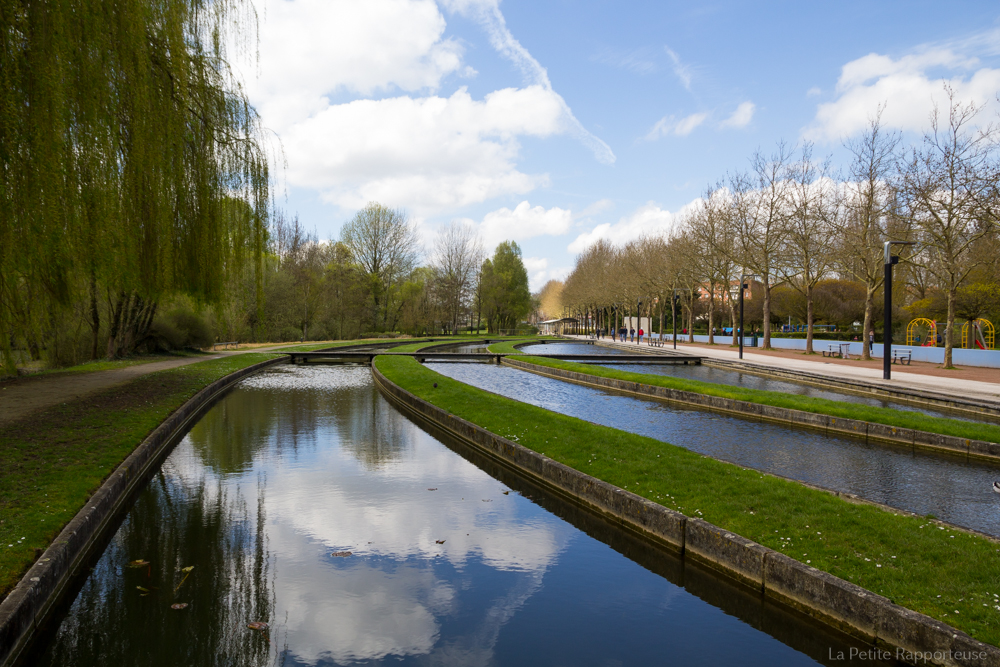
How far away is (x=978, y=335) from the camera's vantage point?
113 feet

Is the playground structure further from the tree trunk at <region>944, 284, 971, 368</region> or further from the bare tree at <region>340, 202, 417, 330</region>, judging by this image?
the bare tree at <region>340, 202, 417, 330</region>

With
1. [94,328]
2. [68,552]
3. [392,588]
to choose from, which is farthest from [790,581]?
[94,328]

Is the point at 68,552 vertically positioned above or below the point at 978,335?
below

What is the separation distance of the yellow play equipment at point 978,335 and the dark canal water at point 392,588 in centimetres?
3476

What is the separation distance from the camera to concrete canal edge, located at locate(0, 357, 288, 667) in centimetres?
394

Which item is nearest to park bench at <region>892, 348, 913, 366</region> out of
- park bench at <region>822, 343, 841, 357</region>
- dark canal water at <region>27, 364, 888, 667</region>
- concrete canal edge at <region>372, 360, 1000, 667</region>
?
park bench at <region>822, 343, 841, 357</region>

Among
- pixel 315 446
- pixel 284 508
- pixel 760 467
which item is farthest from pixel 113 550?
pixel 760 467

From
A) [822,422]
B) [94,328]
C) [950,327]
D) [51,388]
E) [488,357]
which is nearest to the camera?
[822,422]

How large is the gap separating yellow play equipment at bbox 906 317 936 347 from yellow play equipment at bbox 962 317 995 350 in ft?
1.57

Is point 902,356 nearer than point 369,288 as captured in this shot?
Yes

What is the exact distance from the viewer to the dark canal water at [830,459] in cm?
723

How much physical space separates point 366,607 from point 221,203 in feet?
31.4

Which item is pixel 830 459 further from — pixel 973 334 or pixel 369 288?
pixel 369 288

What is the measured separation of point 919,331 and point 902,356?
53.7ft
